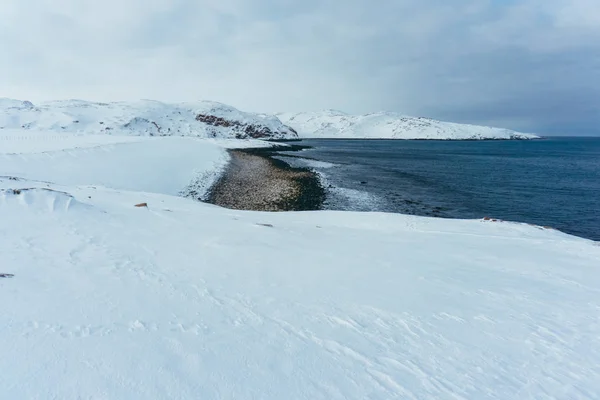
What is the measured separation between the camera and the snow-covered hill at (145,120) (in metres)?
82.4

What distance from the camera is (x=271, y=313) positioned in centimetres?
575

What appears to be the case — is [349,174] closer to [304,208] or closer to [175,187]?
[304,208]

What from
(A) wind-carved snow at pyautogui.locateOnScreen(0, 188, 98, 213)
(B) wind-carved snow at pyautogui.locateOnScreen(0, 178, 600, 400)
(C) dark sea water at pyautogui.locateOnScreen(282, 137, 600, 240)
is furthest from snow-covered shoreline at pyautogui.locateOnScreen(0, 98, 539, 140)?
(B) wind-carved snow at pyautogui.locateOnScreen(0, 178, 600, 400)

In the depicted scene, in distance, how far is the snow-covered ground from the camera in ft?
13.0

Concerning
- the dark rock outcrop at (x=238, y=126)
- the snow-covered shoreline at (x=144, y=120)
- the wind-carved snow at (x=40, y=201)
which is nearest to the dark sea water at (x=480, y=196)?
the wind-carved snow at (x=40, y=201)

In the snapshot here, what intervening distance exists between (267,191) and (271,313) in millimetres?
22559

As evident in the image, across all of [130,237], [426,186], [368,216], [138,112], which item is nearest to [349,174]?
[426,186]

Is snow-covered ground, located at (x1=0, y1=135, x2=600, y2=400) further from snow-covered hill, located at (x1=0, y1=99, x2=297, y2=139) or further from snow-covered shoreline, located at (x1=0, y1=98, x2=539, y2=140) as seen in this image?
snow-covered hill, located at (x1=0, y1=99, x2=297, y2=139)

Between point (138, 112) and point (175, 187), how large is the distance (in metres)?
89.2

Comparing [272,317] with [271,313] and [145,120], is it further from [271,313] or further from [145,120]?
[145,120]

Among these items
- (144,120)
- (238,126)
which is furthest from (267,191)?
(238,126)

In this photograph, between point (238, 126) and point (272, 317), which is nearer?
point (272, 317)

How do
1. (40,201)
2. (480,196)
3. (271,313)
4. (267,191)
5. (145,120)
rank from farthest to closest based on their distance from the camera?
1. (145,120)
2. (480,196)
3. (267,191)
4. (40,201)
5. (271,313)

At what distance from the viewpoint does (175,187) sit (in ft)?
85.6
